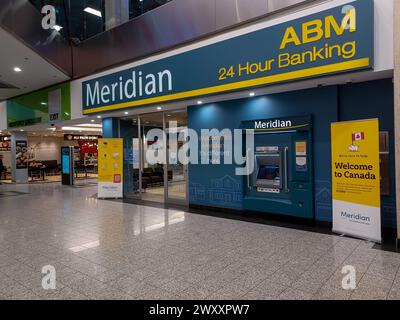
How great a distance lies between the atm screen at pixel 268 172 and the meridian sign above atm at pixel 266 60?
1.63 m

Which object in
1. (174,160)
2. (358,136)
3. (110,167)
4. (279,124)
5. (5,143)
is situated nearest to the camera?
(358,136)

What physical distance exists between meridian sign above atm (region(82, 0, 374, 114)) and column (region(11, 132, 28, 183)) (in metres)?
8.72

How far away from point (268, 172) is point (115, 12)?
650 cm

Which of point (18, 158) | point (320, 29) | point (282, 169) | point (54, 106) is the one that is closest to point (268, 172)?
point (282, 169)

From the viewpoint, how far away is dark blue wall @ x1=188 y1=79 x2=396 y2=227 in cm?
462

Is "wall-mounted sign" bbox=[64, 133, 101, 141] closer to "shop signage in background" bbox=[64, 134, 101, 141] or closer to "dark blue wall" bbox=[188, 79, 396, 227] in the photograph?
"shop signage in background" bbox=[64, 134, 101, 141]

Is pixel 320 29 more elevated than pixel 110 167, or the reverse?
pixel 320 29

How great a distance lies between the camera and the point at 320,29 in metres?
4.43

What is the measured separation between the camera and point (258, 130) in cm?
582

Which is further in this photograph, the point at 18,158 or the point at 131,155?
the point at 18,158

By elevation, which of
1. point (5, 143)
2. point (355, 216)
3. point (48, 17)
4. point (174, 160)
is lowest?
point (355, 216)

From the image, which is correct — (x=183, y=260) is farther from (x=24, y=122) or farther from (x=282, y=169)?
(x=24, y=122)

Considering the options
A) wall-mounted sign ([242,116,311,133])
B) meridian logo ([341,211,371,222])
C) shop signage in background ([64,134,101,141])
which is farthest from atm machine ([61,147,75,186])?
meridian logo ([341,211,371,222])
